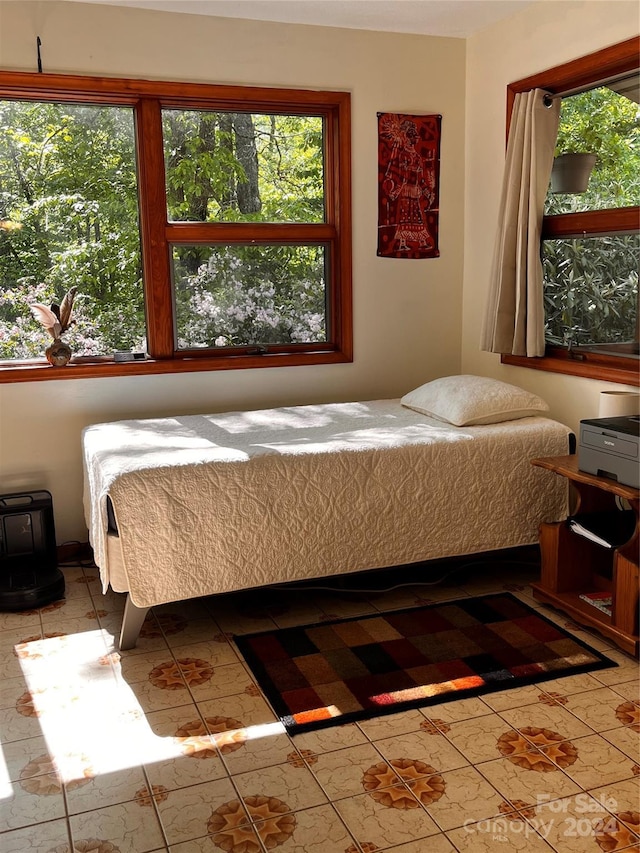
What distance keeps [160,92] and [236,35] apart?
18.1 inches

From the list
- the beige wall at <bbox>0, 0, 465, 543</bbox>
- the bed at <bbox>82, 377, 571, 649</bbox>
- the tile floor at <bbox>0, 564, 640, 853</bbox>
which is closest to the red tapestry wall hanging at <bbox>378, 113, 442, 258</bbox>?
the beige wall at <bbox>0, 0, 465, 543</bbox>

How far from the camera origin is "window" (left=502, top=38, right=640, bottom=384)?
11.0ft

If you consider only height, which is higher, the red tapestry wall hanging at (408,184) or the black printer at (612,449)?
the red tapestry wall hanging at (408,184)

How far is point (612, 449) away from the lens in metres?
2.79

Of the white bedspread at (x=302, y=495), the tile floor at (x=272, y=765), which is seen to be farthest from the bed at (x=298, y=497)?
the tile floor at (x=272, y=765)

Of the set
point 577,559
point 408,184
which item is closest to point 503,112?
point 408,184

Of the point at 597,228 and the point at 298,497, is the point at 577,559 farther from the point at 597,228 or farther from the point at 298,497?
the point at 597,228

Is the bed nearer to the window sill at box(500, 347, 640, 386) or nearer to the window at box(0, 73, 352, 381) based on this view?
the window sill at box(500, 347, 640, 386)

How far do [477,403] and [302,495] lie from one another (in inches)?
37.6

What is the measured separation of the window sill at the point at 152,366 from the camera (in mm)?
3680

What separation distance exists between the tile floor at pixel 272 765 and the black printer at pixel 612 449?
60 centimetres

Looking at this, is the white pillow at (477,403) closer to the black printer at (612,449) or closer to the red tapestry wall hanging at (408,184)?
the black printer at (612,449)

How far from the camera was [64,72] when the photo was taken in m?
3.55

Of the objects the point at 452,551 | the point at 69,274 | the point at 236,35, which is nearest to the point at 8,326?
the point at 69,274
